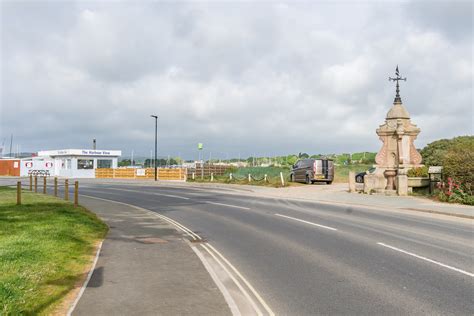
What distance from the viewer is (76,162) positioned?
228ft

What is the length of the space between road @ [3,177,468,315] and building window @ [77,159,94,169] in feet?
194

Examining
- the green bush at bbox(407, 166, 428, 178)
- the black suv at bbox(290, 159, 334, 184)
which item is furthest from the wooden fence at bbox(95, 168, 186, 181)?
the green bush at bbox(407, 166, 428, 178)

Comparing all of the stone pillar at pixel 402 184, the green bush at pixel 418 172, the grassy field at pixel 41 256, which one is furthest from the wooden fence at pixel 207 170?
the grassy field at pixel 41 256

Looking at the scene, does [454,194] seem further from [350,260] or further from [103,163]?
[103,163]

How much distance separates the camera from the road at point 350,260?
5.98 metres

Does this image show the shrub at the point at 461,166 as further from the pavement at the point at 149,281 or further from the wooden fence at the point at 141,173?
the wooden fence at the point at 141,173

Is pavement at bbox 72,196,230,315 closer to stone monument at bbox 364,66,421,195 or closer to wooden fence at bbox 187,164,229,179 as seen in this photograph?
stone monument at bbox 364,66,421,195

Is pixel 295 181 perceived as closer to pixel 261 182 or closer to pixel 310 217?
pixel 261 182

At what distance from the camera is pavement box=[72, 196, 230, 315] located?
224 inches

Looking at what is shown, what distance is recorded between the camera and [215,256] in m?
9.32

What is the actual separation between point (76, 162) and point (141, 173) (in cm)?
1481

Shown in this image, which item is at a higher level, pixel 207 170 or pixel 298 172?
pixel 207 170

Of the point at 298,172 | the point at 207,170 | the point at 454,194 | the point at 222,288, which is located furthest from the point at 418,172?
the point at 207,170

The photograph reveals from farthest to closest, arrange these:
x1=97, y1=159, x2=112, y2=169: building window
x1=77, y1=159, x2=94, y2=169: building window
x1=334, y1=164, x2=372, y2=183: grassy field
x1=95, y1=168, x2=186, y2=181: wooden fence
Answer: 1. x1=97, y1=159, x2=112, y2=169: building window
2. x1=77, y1=159, x2=94, y2=169: building window
3. x1=95, y1=168, x2=186, y2=181: wooden fence
4. x1=334, y1=164, x2=372, y2=183: grassy field
